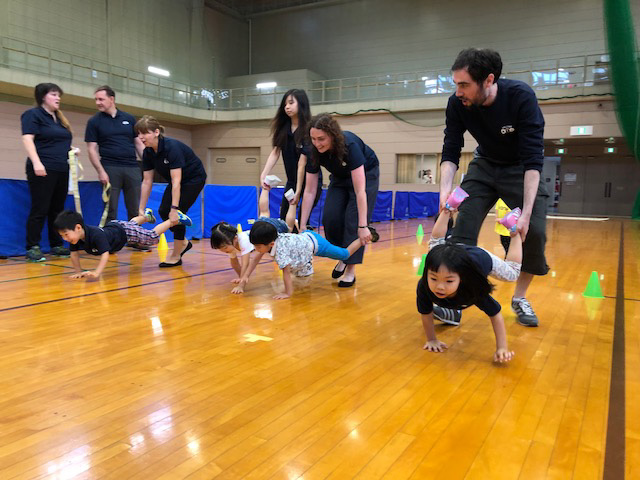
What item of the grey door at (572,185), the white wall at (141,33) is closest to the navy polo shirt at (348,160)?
the white wall at (141,33)

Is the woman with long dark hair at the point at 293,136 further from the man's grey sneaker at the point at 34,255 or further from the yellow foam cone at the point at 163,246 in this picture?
the man's grey sneaker at the point at 34,255

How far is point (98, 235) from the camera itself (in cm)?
359

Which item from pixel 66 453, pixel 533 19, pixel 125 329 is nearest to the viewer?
pixel 66 453

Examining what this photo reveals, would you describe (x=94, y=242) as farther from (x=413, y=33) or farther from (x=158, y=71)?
(x=413, y=33)

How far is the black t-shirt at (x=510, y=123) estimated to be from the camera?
84.1 inches

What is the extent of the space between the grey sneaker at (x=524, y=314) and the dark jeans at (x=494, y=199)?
0.80 feet

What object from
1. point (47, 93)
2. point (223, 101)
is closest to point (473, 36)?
point (223, 101)

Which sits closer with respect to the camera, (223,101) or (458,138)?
(458,138)

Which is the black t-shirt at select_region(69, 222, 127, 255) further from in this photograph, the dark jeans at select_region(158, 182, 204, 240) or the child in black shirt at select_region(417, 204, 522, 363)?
the child in black shirt at select_region(417, 204, 522, 363)

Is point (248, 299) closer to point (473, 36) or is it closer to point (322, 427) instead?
point (322, 427)

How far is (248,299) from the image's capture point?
3.09 metres

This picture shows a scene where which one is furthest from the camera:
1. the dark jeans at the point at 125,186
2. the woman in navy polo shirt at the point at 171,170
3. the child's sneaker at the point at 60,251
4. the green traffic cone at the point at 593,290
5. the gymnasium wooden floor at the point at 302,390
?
the dark jeans at the point at 125,186

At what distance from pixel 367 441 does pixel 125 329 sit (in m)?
1.52

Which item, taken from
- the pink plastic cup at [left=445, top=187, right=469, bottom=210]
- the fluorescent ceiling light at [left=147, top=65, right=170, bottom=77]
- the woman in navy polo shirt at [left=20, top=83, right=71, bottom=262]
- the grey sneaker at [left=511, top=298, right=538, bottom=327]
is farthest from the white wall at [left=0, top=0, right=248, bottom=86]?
the grey sneaker at [left=511, top=298, right=538, bottom=327]
